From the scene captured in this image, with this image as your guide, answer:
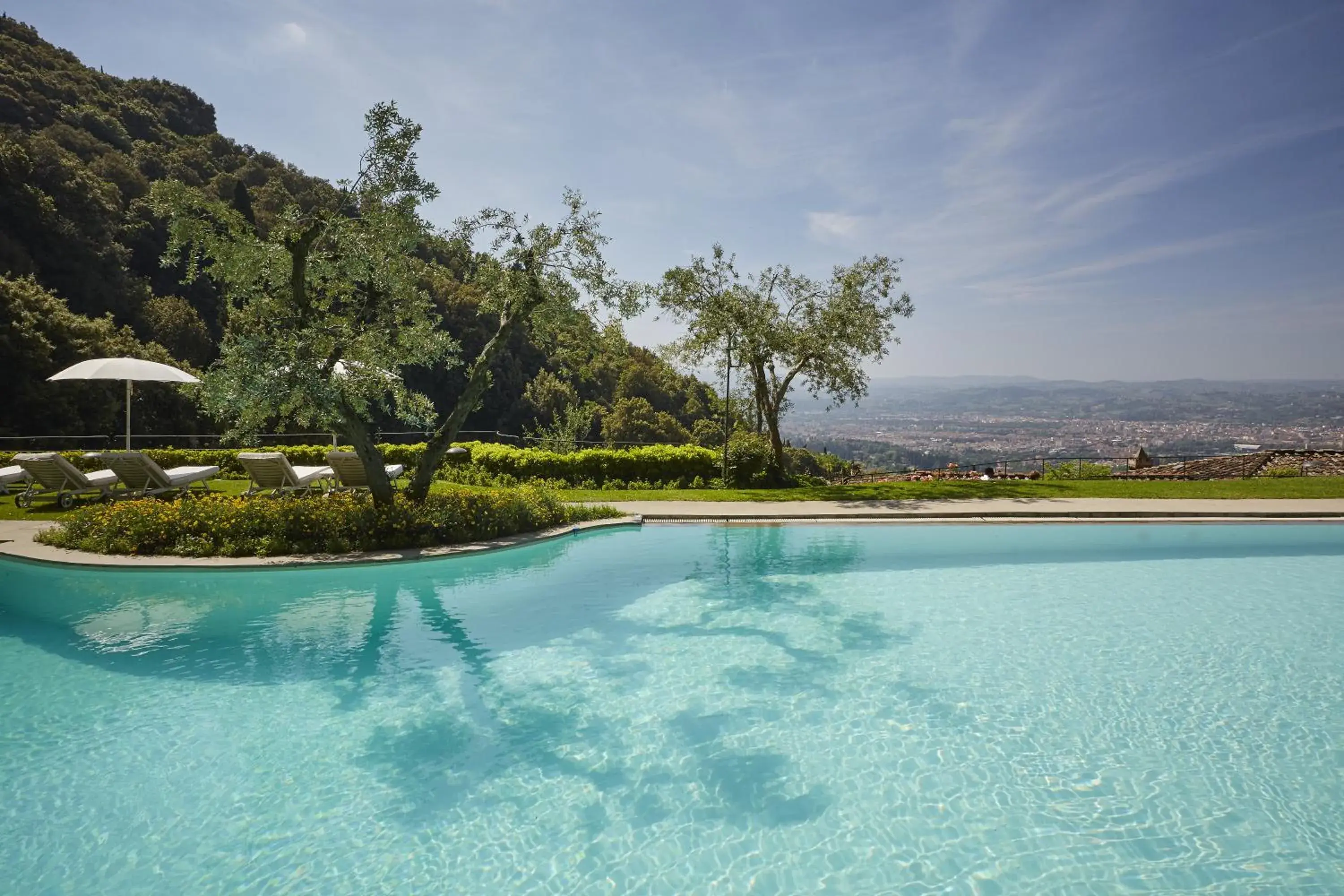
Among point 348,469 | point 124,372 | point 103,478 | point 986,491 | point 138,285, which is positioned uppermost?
point 138,285

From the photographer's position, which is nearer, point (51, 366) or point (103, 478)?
point (103, 478)

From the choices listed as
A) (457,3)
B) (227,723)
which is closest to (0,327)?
(457,3)

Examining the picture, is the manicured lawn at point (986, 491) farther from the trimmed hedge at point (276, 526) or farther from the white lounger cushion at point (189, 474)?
the trimmed hedge at point (276, 526)

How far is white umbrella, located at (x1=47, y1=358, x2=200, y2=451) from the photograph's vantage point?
14914mm

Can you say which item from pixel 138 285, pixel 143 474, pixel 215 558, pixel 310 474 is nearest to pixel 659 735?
pixel 215 558

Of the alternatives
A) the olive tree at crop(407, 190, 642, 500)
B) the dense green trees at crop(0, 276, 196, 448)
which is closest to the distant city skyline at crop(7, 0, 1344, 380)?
the olive tree at crop(407, 190, 642, 500)

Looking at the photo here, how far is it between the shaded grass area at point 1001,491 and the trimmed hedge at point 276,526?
4.26 metres

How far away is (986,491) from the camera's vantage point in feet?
60.4

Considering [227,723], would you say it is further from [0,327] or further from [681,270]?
[0,327]

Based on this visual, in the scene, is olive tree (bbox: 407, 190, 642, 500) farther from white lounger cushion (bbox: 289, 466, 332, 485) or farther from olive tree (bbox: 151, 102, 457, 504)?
white lounger cushion (bbox: 289, 466, 332, 485)

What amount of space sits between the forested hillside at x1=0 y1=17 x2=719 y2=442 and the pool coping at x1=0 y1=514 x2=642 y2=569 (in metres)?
4.58

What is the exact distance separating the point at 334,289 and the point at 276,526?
417cm

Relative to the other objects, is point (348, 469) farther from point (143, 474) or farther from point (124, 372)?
point (124, 372)

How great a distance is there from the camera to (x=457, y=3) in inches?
544
